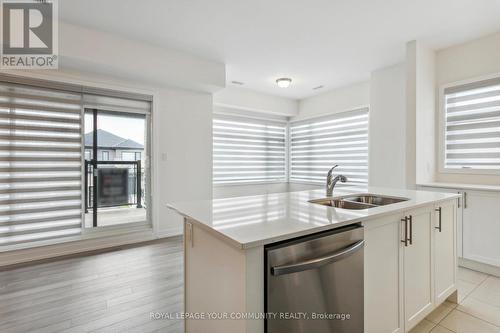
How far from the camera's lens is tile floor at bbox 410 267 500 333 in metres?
1.82

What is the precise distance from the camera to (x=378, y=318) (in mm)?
1443

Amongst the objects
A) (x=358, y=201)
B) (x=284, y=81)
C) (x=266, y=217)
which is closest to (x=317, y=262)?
(x=266, y=217)

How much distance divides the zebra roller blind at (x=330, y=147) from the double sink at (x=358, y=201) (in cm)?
282

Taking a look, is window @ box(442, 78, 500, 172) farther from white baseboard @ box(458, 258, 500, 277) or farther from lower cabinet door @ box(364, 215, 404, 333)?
lower cabinet door @ box(364, 215, 404, 333)

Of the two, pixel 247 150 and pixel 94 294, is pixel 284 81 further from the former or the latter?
pixel 94 294

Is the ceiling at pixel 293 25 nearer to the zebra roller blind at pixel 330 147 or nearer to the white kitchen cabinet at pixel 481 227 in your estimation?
the zebra roller blind at pixel 330 147

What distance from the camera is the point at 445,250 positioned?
1973mm

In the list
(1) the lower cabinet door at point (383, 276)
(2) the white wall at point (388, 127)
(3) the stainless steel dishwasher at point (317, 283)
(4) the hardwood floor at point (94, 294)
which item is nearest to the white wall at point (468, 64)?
(2) the white wall at point (388, 127)

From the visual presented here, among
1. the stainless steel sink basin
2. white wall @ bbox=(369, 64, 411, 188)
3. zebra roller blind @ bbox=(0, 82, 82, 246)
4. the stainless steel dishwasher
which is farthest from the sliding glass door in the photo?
white wall @ bbox=(369, 64, 411, 188)

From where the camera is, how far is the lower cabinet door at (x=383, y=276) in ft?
4.58

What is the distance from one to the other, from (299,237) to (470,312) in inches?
78.8

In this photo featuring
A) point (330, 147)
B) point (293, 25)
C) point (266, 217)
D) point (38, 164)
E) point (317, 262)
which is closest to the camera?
point (317, 262)

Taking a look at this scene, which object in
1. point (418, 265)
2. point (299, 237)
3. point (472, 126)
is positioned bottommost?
point (418, 265)

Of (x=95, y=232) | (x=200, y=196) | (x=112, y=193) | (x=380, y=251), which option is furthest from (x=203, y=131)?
(x=380, y=251)
